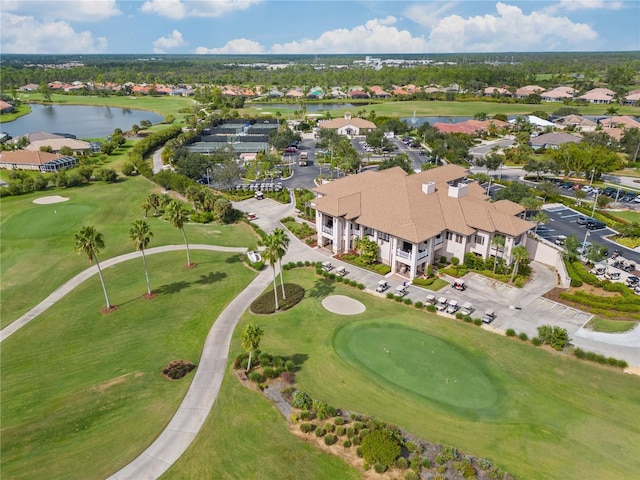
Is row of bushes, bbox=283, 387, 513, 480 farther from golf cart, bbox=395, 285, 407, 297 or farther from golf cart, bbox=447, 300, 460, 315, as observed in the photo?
golf cart, bbox=395, 285, 407, 297

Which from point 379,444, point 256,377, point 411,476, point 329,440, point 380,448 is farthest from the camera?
point 256,377

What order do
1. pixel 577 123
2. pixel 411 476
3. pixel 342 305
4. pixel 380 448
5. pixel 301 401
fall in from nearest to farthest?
pixel 411 476 < pixel 380 448 < pixel 301 401 < pixel 342 305 < pixel 577 123

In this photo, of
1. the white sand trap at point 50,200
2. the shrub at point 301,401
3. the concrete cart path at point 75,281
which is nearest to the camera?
the shrub at point 301,401

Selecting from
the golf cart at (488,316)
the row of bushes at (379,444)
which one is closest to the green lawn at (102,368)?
the row of bushes at (379,444)

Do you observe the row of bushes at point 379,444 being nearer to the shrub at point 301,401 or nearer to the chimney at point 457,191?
the shrub at point 301,401

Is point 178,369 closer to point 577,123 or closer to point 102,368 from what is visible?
point 102,368

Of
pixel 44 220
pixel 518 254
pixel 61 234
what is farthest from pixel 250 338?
pixel 44 220

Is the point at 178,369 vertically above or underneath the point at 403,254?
underneath
